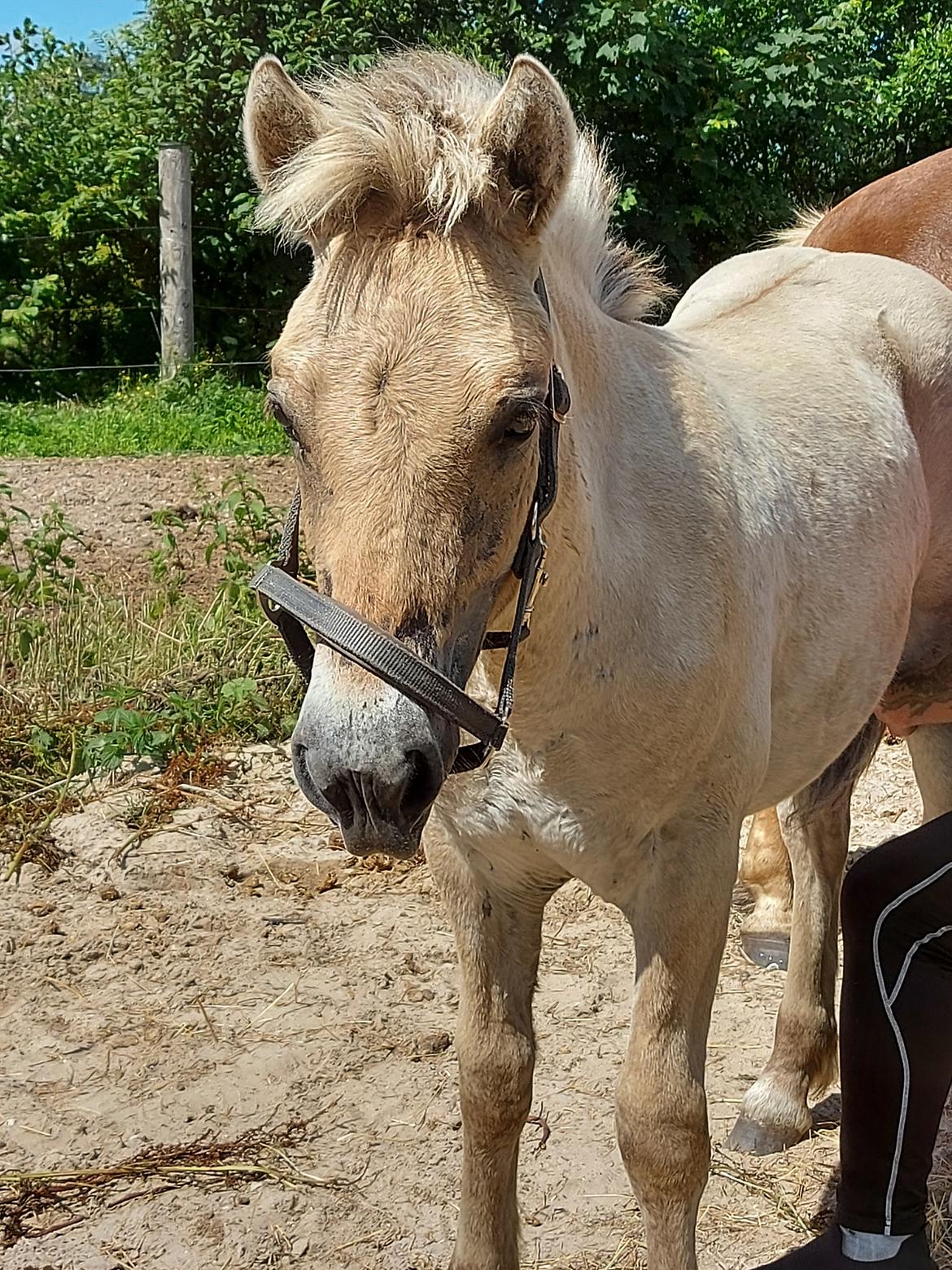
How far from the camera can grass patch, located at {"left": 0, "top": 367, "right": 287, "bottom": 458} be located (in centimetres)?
812

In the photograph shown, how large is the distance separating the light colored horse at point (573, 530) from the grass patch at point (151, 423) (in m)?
5.75

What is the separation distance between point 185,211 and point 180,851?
6.34 m

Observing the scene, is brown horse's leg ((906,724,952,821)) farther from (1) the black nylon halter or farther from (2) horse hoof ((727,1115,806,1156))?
(1) the black nylon halter

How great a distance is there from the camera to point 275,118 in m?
1.88

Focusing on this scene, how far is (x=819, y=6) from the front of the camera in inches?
472

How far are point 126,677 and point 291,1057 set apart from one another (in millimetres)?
2064

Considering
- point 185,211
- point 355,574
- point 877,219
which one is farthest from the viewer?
point 185,211

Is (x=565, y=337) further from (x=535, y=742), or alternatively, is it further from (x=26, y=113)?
(x=26, y=113)

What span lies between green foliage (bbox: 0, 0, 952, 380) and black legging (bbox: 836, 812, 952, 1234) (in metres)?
8.15

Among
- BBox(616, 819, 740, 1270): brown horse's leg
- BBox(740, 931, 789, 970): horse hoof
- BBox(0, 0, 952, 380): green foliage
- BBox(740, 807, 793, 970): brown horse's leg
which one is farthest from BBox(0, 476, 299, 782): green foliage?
BBox(0, 0, 952, 380): green foliage

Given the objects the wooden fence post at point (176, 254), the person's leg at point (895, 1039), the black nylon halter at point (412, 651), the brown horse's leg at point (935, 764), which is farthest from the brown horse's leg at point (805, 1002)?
the wooden fence post at point (176, 254)

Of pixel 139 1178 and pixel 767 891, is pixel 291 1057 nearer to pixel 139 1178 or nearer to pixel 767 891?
pixel 139 1178

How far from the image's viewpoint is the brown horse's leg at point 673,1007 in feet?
7.06

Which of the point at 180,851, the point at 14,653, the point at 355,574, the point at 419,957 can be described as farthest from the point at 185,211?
the point at 355,574
